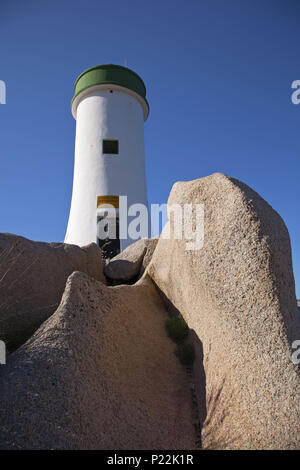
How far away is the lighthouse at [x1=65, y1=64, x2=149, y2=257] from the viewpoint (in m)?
11.6

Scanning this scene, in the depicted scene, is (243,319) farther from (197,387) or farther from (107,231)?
(107,231)

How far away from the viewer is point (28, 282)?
3.94m

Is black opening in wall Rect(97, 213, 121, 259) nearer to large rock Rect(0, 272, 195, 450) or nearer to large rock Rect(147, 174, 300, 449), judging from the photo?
large rock Rect(0, 272, 195, 450)

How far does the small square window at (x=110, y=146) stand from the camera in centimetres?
1256

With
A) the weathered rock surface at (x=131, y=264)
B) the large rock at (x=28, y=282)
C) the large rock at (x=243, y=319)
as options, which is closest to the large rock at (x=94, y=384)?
the large rock at (x=243, y=319)

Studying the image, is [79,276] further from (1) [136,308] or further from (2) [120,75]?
(2) [120,75]

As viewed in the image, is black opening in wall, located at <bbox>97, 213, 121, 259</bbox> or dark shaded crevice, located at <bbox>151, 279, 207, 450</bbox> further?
black opening in wall, located at <bbox>97, 213, 121, 259</bbox>

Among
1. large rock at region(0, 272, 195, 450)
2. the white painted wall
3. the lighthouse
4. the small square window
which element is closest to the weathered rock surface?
large rock at region(0, 272, 195, 450)

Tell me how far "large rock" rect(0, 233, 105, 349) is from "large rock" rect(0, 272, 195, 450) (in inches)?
42.2

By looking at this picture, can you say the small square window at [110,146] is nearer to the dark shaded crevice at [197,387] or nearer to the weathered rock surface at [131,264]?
the weathered rock surface at [131,264]

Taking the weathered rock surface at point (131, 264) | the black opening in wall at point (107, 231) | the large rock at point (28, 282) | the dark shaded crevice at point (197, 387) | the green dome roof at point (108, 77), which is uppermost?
the green dome roof at point (108, 77)

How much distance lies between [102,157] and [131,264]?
26.1ft

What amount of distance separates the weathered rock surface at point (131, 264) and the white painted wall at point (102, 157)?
6.12 meters
